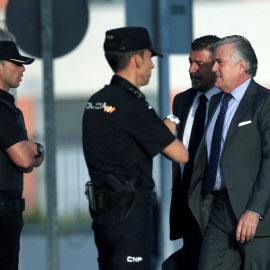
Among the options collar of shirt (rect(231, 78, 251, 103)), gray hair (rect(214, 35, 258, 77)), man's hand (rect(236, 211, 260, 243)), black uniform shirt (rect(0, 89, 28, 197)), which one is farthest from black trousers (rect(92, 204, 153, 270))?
gray hair (rect(214, 35, 258, 77))

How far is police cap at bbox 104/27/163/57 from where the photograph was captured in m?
4.24

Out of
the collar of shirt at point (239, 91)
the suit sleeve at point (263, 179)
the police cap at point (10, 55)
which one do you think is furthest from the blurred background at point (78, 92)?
the suit sleeve at point (263, 179)

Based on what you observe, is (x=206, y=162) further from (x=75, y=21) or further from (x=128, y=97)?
(x=75, y=21)

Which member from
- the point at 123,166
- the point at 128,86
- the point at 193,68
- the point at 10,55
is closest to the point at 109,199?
the point at 123,166

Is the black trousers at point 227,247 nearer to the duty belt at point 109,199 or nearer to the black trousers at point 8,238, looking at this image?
the duty belt at point 109,199

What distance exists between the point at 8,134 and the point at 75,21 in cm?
224

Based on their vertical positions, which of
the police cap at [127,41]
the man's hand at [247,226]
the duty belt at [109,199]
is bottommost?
the man's hand at [247,226]

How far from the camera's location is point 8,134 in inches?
184

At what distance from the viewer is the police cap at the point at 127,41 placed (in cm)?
424

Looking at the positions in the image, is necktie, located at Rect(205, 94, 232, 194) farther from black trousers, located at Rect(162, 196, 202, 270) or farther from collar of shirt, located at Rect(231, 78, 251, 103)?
black trousers, located at Rect(162, 196, 202, 270)

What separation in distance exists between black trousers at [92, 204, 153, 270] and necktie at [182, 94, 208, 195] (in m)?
0.99

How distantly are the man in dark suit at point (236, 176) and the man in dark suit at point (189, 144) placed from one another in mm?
365

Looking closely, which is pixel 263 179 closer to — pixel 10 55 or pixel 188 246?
pixel 188 246

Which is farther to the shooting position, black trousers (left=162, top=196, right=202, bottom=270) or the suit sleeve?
black trousers (left=162, top=196, right=202, bottom=270)
